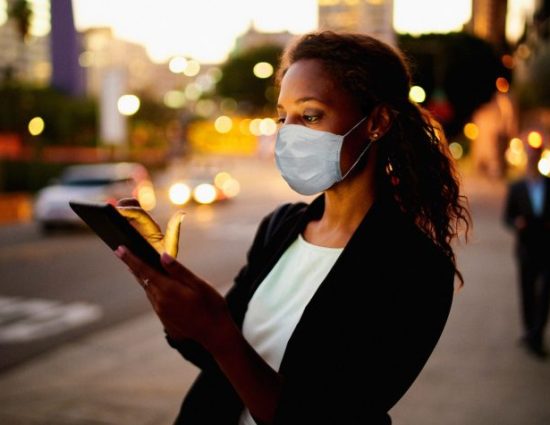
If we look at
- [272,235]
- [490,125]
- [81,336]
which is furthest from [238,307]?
[490,125]

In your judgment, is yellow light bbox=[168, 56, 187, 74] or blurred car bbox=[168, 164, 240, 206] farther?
yellow light bbox=[168, 56, 187, 74]

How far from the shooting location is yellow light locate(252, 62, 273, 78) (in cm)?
6862

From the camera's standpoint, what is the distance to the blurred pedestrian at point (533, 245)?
6008mm

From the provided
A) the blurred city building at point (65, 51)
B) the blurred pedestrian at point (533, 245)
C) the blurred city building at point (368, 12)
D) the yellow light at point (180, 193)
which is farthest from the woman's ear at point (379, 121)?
the blurred city building at point (65, 51)

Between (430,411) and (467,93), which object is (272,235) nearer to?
(430,411)

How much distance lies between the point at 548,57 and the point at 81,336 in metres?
27.2

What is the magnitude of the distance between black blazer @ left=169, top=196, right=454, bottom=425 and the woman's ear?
0.86 feet

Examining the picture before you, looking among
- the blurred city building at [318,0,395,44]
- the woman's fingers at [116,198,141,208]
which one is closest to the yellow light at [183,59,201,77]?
the blurred city building at [318,0,395,44]

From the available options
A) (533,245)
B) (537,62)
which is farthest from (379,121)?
(537,62)

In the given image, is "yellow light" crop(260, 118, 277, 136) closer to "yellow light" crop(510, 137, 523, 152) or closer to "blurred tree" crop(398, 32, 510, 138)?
"blurred tree" crop(398, 32, 510, 138)

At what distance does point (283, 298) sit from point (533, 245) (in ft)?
15.9

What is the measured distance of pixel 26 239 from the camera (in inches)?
604

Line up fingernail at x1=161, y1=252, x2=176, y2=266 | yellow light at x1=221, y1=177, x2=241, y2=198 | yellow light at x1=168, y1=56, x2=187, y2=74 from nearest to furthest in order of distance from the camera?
1. fingernail at x1=161, y1=252, x2=176, y2=266
2. yellow light at x1=221, y1=177, x2=241, y2=198
3. yellow light at x1=168, y1=56, x2=187, y2=74

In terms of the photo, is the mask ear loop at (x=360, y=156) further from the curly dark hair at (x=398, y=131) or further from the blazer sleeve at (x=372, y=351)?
the blazer sleeve at (x=372, y=351)
